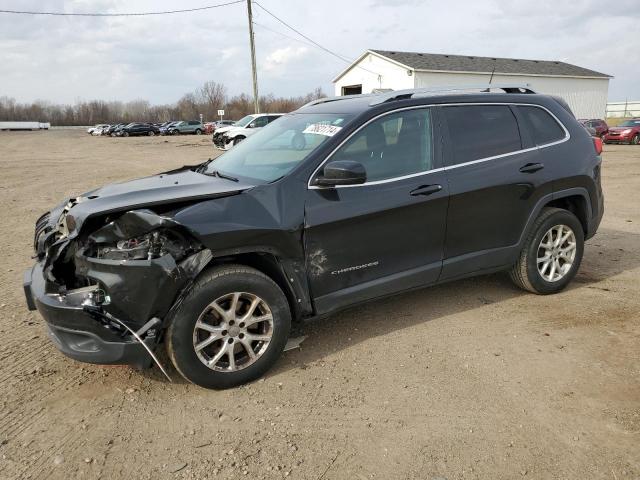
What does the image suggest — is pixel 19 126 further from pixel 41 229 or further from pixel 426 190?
pixel 426 190

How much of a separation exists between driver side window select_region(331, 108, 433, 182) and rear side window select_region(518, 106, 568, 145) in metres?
1.17

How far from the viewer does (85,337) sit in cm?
302

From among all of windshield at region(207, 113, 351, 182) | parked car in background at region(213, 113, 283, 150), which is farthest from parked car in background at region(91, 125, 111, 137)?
windshield at region(207, 113, 351, 182)

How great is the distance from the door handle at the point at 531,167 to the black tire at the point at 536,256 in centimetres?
43

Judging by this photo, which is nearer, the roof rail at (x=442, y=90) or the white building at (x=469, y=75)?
the roof rail at (x=442, y=90)

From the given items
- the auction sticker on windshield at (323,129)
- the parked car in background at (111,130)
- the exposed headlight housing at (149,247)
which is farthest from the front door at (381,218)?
the parked car in background at (111,130)

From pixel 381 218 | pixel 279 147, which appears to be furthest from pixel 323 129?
pixel 381 218

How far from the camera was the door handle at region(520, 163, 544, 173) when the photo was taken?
4.39m

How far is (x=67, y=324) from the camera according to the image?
3018 mm

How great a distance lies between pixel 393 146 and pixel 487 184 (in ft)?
3.02

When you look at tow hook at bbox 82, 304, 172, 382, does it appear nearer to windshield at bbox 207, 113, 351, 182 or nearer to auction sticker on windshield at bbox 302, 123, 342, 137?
windshield at bbox 207, 113, 351, 182

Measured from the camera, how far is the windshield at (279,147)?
3725mm

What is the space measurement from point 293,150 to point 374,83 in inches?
1469

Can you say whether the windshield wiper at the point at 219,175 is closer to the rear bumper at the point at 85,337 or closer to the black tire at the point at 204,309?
the black tire at the point at 204,309
